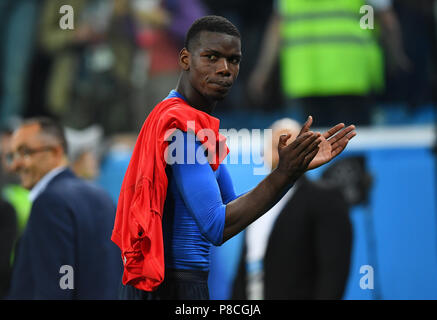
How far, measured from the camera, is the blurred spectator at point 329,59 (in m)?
4.69

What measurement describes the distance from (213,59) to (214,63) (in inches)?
0.5

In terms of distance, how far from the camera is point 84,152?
4.79m

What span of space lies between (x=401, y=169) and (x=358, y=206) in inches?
14.4

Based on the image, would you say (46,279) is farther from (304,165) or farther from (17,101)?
(17,101)

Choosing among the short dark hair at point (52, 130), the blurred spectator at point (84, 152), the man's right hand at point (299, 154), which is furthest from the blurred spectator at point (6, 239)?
the man's right hand at point (299, 154)

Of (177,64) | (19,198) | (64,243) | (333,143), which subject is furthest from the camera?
(19,198)

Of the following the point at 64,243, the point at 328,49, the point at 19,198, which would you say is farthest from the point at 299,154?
the point at 19,198

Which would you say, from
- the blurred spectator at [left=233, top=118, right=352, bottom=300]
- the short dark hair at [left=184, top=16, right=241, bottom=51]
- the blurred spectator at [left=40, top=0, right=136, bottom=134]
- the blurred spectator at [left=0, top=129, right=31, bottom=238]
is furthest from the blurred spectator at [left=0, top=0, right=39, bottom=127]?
the short dark hair at [left=184, top=16, right=241, bottom=51]

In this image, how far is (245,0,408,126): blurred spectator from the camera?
4.69m

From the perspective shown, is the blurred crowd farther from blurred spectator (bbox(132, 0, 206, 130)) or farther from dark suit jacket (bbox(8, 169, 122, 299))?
dark suit jacket (bbox(8, 169, 122, 299))

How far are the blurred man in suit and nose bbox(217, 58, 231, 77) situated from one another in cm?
135

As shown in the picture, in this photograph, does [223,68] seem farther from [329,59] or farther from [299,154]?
[329,59]

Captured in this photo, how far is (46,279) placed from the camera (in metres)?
3.12
